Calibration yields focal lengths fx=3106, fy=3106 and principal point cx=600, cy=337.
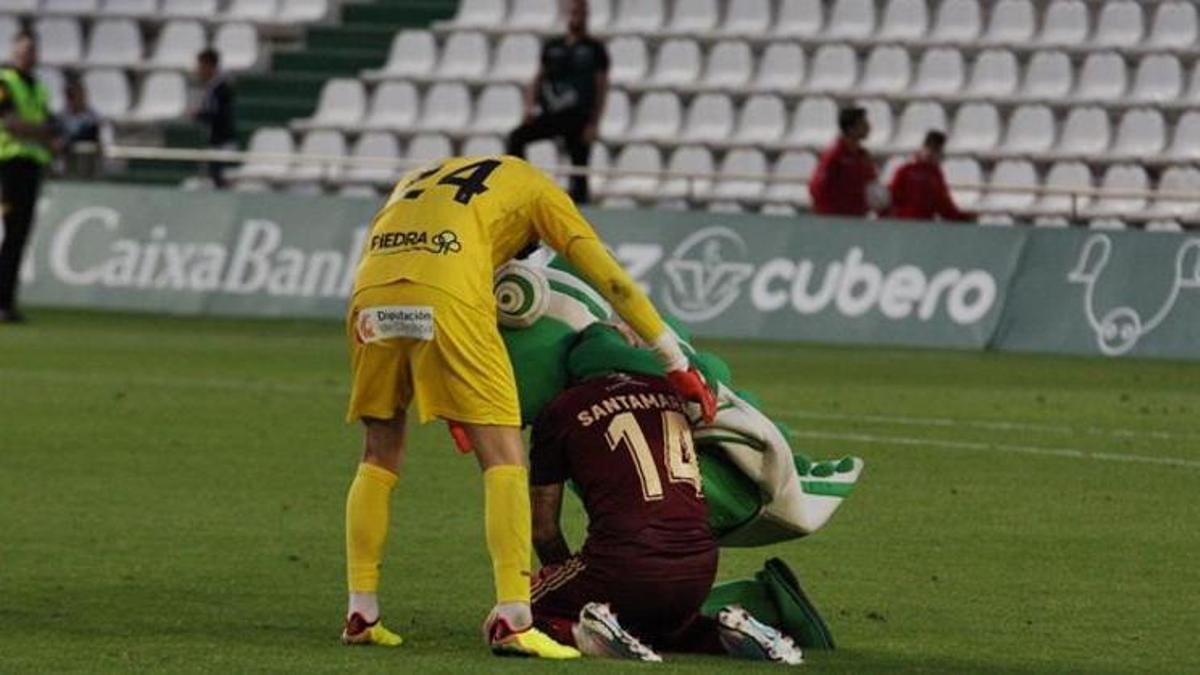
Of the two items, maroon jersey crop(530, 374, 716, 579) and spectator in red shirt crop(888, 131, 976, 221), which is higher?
maroon jersey crop(530, 374, 716, 579)

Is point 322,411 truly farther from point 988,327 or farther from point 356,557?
point 356,557

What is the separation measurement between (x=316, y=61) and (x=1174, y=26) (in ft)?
32.5

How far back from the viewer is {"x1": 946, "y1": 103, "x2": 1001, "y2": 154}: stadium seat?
30.1 metres

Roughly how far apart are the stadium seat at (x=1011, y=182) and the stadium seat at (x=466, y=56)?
6.29 meters

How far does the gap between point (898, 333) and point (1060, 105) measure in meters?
6.13

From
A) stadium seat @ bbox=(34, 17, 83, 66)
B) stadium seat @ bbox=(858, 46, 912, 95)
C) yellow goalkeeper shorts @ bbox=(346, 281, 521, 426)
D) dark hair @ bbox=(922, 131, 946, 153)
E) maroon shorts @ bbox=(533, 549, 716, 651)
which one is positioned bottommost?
stadium seat @ bbox=(34, 17, 83, 66)

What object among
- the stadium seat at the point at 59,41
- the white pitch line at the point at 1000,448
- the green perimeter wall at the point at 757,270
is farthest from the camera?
the stadium seat at the point at 59,41

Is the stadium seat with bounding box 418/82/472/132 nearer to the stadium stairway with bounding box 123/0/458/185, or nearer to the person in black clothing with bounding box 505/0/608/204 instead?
the stadium stairway with bounding box 123/0/458/185

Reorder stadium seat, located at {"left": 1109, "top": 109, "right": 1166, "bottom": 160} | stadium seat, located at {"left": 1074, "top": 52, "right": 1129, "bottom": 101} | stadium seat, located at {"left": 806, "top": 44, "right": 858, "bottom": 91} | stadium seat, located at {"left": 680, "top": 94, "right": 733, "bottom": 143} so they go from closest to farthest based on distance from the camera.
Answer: stadium seat, located at {"left": 1109, "top": 109, "right": 1166, "bottom": 160}, stadium seat, located at {"left": 1074, "top": 52, "right": 1129, "bottom": 101}, stadium seat, located at {"left": 806, "top": 44, "right": 858, "bottom": 91}, stadium seat, located at {"left": 680, "top": 94, "right": 733, "bottom": 143}

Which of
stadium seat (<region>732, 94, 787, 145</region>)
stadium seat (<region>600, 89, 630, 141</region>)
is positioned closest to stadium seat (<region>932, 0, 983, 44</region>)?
stadium seat (<region>732, 94, 787, 145</region>)

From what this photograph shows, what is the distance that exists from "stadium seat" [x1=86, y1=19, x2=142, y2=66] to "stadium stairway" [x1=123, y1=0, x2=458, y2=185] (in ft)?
4.42

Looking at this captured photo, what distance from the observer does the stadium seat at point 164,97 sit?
115ft

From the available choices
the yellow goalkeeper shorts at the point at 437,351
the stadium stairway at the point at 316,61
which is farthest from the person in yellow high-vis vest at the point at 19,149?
the yellow goalkeeper shorts at the point at 437,351

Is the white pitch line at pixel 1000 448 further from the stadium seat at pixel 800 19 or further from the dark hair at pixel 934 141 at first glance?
the stadium seat at pixel 800 19
